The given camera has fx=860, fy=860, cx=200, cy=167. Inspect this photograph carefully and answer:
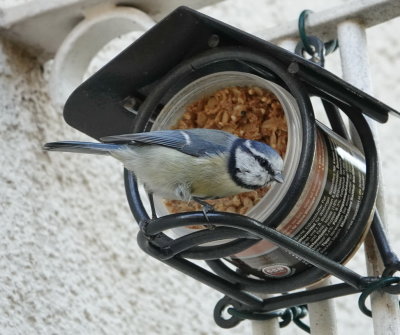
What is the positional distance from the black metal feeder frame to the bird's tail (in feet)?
0.15

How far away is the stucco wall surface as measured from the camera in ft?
4.09

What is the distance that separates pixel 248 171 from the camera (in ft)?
3.05

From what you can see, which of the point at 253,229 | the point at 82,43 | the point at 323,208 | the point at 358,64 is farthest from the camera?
the point at 82,43

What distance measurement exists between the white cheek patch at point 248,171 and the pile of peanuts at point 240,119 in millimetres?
41

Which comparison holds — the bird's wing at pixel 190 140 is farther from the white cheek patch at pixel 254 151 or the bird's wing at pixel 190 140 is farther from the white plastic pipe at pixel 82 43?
the white plastic pipe at pixel 82 43

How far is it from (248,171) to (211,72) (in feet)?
0.51

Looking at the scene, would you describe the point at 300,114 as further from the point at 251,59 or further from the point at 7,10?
the point at 7,10

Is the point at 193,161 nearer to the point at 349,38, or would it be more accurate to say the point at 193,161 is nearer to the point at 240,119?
the point at 240,119

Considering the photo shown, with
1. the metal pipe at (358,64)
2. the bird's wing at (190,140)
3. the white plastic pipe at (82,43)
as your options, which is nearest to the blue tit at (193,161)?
the bird's wing at (190,140)

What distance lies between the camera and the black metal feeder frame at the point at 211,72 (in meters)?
0.90

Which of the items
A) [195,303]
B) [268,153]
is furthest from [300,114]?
[195,303]

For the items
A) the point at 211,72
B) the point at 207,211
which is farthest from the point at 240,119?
the point at 207,211

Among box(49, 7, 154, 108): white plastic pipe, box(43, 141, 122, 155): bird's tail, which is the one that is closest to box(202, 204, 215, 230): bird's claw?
box(43, 141, 122, 155): bird's tail

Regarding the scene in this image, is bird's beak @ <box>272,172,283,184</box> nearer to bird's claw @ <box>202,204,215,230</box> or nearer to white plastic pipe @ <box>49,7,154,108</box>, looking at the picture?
bird's claw @ <box>202,204,215,230</box>
